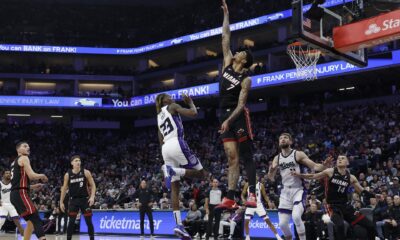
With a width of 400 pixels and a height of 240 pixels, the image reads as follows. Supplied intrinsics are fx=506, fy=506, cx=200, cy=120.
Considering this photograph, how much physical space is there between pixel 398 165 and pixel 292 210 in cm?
1147

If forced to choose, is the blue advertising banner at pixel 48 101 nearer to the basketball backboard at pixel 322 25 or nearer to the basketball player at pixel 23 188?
the basketball backboard at pixel 322 25

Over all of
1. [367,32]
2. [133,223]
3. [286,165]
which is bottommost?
[133,223]

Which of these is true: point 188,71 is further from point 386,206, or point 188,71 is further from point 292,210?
point 292,210

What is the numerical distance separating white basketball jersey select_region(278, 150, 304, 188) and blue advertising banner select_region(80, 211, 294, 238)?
6.91 metres

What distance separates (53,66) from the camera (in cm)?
4484

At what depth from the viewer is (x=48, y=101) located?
40.4 meters

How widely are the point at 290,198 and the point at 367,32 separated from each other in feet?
14.1

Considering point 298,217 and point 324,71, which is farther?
point 324,71

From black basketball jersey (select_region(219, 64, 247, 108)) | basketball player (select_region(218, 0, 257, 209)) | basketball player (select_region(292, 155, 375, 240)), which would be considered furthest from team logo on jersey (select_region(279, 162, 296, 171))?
black basketball jersey (select_region(219, 64, 247, 108))

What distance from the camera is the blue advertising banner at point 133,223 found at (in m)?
16.9

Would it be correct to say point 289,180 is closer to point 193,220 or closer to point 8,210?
point 193,220

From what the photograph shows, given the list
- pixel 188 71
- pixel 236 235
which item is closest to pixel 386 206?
pixel 236 235

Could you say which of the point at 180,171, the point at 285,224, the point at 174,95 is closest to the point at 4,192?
the point at 180,171

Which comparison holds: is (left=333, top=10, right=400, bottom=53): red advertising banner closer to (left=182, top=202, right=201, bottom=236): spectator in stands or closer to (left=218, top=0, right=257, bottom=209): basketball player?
(left=218, top=0, right=257, bottom=209): basketball player
